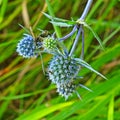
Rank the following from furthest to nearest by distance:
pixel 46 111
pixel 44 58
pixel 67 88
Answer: pixel 44 58
pixel 46 111
pixel 67 88

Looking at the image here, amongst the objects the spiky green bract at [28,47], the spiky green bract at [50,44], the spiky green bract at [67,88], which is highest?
the spiky green bract at [50,44]

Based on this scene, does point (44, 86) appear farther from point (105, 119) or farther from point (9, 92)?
point (105, 119)

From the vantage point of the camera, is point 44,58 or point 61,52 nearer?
point 61,52

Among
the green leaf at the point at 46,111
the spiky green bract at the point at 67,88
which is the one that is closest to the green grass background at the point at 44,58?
the green leaf at the point at 46,111

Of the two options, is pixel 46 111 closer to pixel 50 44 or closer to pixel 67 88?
pixel 67 88

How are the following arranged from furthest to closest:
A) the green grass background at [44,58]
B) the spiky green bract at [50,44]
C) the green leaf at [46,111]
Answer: the green grass background at [44,58] → the green leaf at [46,111] → the spiky green bract at [50,44]

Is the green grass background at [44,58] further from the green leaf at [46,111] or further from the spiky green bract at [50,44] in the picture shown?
the spiky green bract at [50,44]

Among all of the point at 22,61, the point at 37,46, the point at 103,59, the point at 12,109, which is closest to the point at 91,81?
the point at 103,59

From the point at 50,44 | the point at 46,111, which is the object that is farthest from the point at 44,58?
the point at 50,44

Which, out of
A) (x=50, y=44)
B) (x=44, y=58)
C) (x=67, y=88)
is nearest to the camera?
(x=50, y=44)
